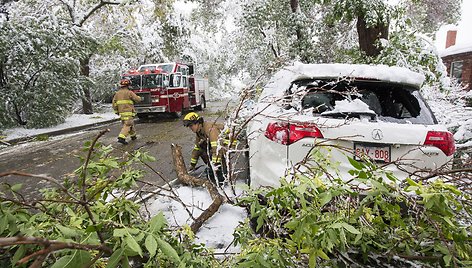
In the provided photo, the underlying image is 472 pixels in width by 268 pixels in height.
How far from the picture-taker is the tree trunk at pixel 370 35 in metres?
7.08

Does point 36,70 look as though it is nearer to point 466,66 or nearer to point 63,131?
point 63,131

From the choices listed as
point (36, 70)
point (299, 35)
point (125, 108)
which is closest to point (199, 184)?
point (125, 108)

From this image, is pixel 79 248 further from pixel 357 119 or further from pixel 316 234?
pixel 357 119

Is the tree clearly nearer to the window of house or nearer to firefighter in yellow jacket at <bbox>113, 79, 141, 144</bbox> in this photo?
firefighter in yellow jacket at <bbox>113, 79, 141, 144</bbox>

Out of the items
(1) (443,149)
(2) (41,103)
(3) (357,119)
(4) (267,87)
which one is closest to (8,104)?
(2) (41,103)

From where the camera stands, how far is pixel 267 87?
329 centimetres

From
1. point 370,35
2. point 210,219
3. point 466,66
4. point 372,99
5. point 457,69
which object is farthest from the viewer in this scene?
point 457,69

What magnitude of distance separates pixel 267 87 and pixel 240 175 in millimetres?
2369

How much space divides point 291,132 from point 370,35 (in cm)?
589

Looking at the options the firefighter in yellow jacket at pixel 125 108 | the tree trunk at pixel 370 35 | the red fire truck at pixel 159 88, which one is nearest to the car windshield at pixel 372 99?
the tree trunk at pixel 370 35

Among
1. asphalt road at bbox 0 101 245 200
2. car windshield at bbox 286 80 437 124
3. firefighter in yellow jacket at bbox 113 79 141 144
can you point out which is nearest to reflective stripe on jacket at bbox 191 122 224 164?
asphalt road at bbox 0 101 245 200

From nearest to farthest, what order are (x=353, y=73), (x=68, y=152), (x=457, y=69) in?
(x=353, y=73) < (x=68, y=152) < (x=457, y=69)

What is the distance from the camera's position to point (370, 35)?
285 inches

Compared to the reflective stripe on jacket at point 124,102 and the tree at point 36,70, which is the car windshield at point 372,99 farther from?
the tree at point 36,70
